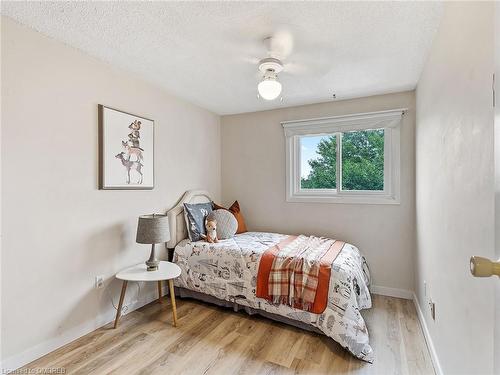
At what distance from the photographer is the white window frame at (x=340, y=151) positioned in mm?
3016

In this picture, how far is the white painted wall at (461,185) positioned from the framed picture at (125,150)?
97.5 inches

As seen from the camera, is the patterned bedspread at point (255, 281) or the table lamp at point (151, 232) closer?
the patterned bedspread at point (255, 281)

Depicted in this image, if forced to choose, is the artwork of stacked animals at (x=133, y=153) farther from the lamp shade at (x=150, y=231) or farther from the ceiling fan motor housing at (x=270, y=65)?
the ceiling fan motor housing at (x=270, y=65)

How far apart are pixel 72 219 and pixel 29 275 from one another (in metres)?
0.46

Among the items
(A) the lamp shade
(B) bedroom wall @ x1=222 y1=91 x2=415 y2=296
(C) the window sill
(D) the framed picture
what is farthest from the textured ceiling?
(A) the lamp shade

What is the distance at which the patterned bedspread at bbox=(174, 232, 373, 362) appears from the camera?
1979 mm

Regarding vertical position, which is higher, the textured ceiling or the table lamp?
the textured ceiling

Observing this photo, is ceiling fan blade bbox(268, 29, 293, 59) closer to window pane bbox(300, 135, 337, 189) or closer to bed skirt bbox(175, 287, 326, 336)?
window pane bbox(300, 135, 337, 189)

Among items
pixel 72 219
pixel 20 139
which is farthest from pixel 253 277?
pixel 20 139

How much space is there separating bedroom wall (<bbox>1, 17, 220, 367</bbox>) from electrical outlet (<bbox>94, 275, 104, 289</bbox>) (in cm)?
3

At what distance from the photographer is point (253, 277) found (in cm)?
246

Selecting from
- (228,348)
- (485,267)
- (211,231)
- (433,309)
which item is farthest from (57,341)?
(433,309)

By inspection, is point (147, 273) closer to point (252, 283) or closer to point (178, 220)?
point (178, 220)

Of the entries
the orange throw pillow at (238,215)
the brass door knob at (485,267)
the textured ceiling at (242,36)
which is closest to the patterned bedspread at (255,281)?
the orange throw pillow at (238,215)
